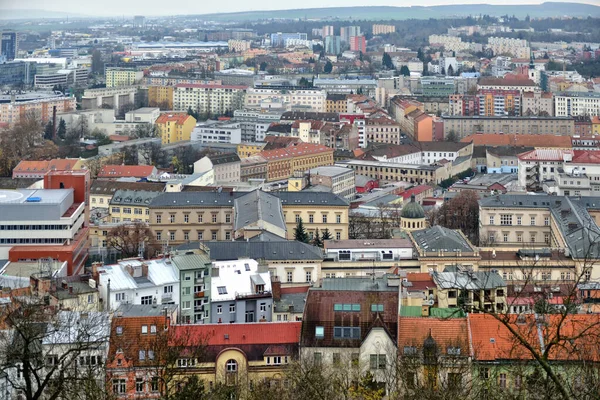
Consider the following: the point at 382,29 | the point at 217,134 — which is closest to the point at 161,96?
the point at 217,134

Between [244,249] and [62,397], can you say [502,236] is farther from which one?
[62,397]

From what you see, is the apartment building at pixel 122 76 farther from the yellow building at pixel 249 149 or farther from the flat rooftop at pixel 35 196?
the flat rooftop at pixel 35 196

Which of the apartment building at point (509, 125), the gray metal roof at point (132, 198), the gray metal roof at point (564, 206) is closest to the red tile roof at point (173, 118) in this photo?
the apartment building at point (509, 125)

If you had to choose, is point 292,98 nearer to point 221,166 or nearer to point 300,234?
point 221,166

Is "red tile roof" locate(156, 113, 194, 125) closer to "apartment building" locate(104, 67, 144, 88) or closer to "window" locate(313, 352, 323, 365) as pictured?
"apartment building" locate(104, 67, 144, 88)

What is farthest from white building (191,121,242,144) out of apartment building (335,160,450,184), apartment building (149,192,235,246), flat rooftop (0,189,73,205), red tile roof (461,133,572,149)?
flat rooftop (0,189,73,205)

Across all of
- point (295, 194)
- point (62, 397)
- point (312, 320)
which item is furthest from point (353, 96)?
point (62, 397)
